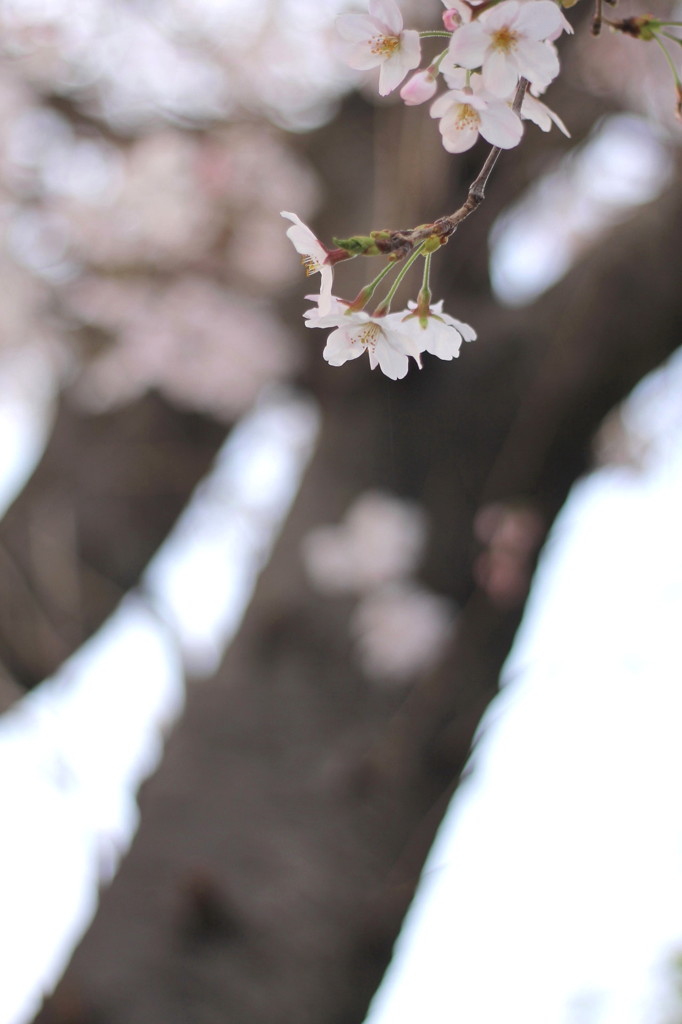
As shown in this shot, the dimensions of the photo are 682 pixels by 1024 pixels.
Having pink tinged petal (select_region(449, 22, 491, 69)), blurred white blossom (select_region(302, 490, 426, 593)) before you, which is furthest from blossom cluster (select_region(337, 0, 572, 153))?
blurred white blossom (select_region(302, 490, 426, 593))

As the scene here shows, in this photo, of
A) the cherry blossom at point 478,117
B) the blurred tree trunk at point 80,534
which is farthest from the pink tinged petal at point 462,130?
the blurred tree trunk at point 80,534

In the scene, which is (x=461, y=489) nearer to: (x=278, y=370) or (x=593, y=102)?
(x=278, y=370)

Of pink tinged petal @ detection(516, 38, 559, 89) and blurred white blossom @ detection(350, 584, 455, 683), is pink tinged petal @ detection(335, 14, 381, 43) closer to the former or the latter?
pink tinged petal @ detection(516, 38, 559, 89)

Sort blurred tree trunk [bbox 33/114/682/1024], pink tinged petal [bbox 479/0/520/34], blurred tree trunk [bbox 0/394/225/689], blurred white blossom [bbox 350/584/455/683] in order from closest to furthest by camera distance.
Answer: pink tinged petal [bbox 479/0/520/34]
blurred tree trunk [bbox 33/114/682/1024]
blurred white blossom [bbox 350/584/455/683]
blurred tree trunk [bbox 0/394/225/689]

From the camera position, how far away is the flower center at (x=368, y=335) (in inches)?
12.0

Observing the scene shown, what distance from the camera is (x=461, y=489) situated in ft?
3.71

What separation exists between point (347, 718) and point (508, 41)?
2.97ft

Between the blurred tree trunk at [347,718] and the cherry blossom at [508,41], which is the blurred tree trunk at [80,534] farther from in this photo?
the cherry blossom at [508,41]

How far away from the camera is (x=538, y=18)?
0.80 feet

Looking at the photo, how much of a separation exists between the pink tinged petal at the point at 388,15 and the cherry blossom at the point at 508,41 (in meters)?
0.05

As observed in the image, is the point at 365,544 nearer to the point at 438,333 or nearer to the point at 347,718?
the point at 347,718

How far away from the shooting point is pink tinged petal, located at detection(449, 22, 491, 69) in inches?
9.4

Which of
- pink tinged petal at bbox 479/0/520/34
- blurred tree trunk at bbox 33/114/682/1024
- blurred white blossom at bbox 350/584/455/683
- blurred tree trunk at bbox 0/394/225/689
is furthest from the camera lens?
blurred tree trunk at bbox 0/394/225/689

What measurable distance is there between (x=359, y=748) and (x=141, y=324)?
1029 millimetres
